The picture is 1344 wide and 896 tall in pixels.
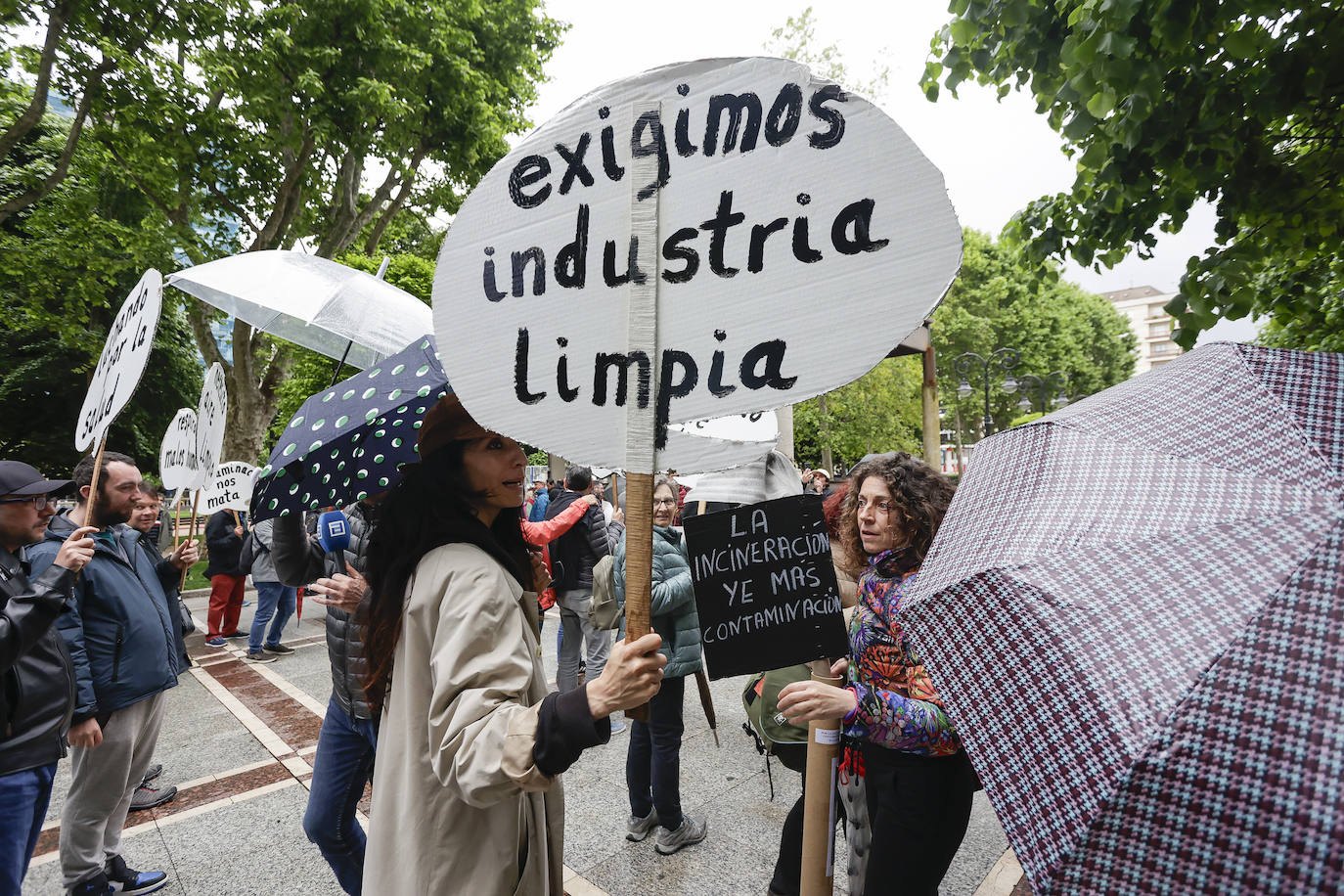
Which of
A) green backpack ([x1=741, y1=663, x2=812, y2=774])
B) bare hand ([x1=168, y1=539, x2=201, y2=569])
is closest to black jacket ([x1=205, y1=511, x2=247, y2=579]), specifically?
bare hand ([x1=168, y1=539, x2=201, y2=569])

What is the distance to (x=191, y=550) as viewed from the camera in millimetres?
4090

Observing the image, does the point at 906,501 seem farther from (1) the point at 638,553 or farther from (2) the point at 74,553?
(2) the point at 74,553

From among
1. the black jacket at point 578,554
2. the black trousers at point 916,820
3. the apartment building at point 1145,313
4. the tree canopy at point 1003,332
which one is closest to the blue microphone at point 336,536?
the black jacket at point 578,554

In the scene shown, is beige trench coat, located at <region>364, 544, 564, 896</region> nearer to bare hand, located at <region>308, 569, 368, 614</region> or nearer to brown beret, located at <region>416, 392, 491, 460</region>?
brown beret, located at <region>416, 392, 491, 460</region>

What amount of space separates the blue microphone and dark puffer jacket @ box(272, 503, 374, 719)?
0.03 metres

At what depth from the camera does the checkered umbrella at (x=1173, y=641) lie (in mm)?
761

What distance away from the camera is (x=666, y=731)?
11.1 feet

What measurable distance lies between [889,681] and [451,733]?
1358 mm

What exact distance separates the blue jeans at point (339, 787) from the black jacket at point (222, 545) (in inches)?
245

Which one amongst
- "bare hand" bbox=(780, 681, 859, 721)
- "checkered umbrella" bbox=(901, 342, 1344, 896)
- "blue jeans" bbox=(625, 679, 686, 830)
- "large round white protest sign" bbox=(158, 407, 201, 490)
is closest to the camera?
"checkered umbrella" bbox=(901, 342, 1344, 896)

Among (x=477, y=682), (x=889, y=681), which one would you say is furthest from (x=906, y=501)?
(x=477, y=682)

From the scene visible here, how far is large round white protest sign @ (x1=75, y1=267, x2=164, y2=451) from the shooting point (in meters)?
2.46

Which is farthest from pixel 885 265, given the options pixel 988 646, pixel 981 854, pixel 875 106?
pixel 981 854

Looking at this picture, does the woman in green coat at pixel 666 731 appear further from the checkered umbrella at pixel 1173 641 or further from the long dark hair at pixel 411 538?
the checkered umbrella at pixel 1173 641
